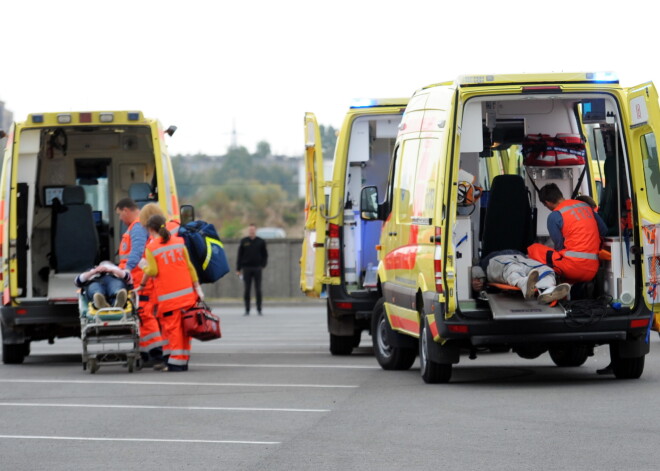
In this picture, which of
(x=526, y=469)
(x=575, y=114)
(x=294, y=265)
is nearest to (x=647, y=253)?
(x=575, y=114)

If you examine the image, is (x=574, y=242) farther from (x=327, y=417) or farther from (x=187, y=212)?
(x=187, y=212)

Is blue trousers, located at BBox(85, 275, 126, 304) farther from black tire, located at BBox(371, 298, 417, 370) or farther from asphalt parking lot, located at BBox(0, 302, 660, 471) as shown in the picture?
black tire, located at BBox(371, 298, 417, 370)

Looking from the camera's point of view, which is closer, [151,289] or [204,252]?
[151,289]

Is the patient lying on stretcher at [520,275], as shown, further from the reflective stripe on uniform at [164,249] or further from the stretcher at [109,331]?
the stretcher at [109,331]

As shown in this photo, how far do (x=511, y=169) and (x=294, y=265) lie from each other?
20001 millimetres

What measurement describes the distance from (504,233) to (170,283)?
3.53 metres

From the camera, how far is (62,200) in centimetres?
1755

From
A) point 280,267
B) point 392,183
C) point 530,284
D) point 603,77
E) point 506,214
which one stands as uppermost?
point 603,77

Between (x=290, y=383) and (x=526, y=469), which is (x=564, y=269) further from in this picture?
(x=526, y=469)

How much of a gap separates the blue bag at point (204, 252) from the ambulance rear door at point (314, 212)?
1.19 m

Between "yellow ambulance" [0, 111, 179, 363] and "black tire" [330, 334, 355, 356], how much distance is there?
2.36 metres

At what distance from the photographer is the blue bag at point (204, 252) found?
15742 millimetres

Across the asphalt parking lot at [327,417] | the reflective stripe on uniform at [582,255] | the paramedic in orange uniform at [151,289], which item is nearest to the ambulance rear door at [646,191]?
the reflective stripe on uniform at [582,255]

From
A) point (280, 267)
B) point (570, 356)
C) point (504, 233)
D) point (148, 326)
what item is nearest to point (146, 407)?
point (504, 233)
